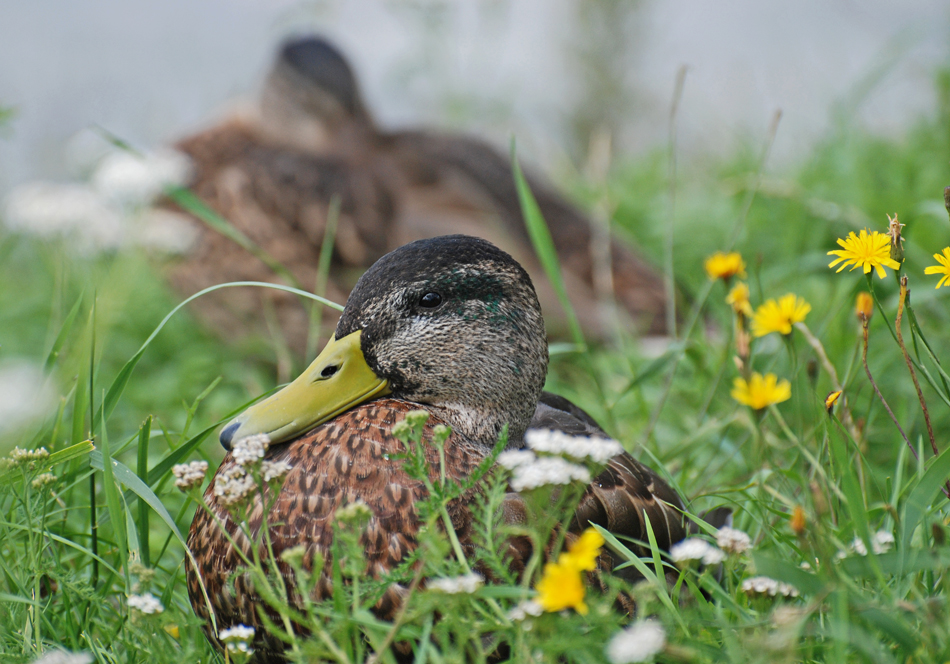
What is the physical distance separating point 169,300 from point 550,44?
24.6 ft

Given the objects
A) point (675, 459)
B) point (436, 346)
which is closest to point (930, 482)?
Answer: point (436, 346)

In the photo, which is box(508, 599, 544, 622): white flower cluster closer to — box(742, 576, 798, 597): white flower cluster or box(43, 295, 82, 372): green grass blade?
box(742, 576, 798, 597): white flower cluster

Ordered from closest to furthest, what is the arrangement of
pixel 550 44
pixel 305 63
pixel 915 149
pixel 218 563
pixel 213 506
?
pixel 218 563, pixel 213 506, pixel 915 149, pixel 305 63, pixel 550 44

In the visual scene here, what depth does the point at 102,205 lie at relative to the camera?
119 inches

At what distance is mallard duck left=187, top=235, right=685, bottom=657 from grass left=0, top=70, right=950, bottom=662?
0.11 meters

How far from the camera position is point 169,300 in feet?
15.4

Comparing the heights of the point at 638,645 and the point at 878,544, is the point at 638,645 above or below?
above

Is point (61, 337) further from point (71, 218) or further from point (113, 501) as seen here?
point (71, 218)

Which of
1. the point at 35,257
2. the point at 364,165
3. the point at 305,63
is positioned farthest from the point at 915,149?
the point at 35,257

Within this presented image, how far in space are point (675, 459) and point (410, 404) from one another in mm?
1080

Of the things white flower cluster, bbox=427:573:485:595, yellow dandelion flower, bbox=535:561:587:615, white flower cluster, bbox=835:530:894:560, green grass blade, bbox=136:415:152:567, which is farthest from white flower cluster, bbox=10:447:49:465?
white flower cluster, bbox=835:530:894:560

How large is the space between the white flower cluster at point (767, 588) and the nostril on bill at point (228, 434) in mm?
963

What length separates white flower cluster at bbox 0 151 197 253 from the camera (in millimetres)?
2611

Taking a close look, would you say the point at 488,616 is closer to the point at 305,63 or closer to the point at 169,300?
the point at 169,300
